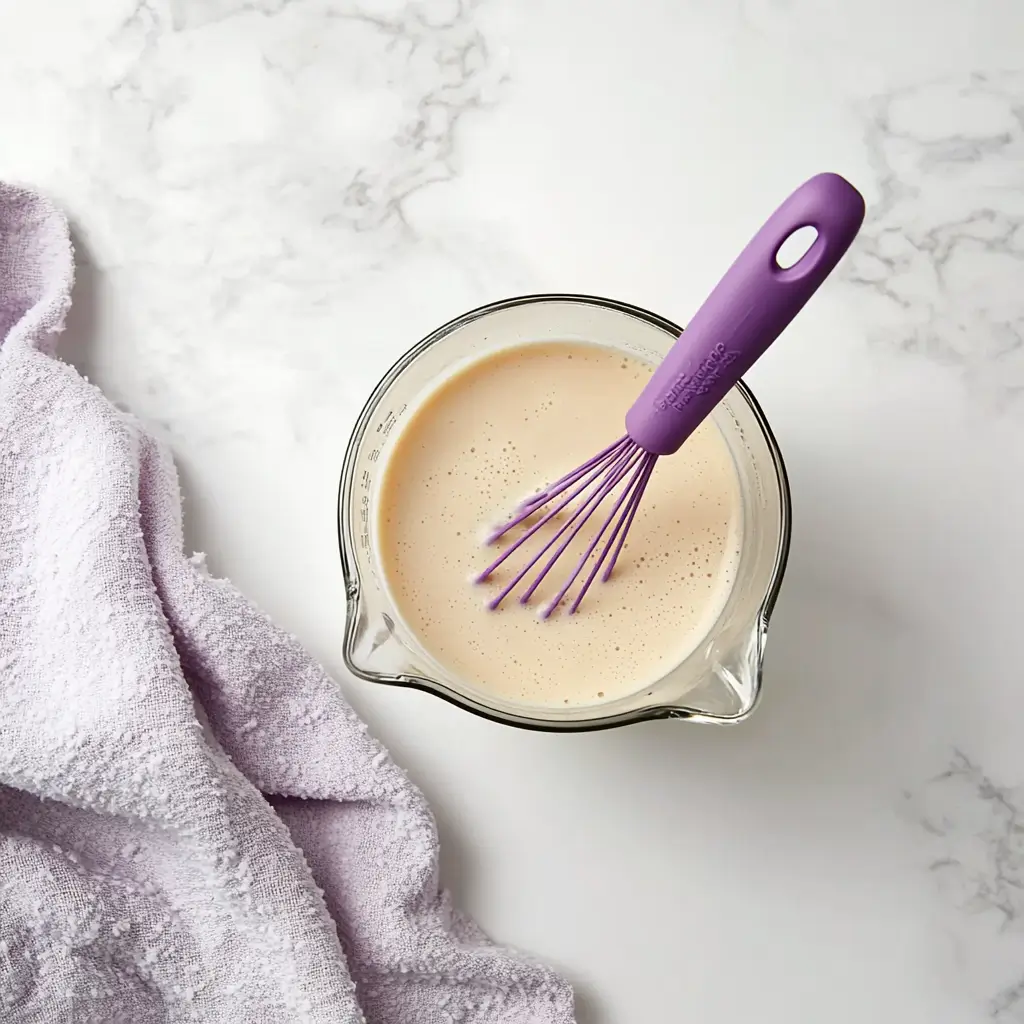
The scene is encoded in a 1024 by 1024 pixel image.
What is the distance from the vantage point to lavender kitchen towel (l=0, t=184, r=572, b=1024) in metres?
0.82

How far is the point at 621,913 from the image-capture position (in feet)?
2.96

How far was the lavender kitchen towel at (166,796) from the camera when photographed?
82 centimetres

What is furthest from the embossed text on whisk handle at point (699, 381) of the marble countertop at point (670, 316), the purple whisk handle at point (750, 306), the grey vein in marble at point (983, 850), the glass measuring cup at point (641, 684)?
the grey vein in marble at point (983, 850)

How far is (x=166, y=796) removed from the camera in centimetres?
81

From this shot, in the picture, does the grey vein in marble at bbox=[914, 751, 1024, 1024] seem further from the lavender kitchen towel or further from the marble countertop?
the lavender kitchen towel

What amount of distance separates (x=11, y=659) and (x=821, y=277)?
0.64 metres

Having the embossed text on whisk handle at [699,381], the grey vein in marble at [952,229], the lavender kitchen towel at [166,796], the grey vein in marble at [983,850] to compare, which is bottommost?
the lavender kitchen towel at [166,796]

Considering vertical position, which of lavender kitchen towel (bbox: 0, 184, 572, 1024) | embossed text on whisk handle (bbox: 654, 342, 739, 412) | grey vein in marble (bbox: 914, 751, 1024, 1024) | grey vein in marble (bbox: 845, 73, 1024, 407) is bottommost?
lavender kitchen towel (bbox: 0, 184, 572, 1024)

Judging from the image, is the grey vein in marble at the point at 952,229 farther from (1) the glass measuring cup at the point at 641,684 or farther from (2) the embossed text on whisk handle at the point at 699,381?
(2) the embossed text on whisk handle at the point at 699,381

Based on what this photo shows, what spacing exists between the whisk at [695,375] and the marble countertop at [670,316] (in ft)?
0.56

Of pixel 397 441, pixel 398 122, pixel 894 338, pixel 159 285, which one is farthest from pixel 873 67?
pixel 159 285

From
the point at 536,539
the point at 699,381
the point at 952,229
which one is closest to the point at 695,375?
the point at 699,381

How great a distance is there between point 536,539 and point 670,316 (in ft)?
0.75

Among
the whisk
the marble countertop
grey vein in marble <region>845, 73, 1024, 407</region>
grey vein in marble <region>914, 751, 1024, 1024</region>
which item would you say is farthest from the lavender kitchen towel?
grey vein in marble <region>845, 73, 1024, 407</region>
